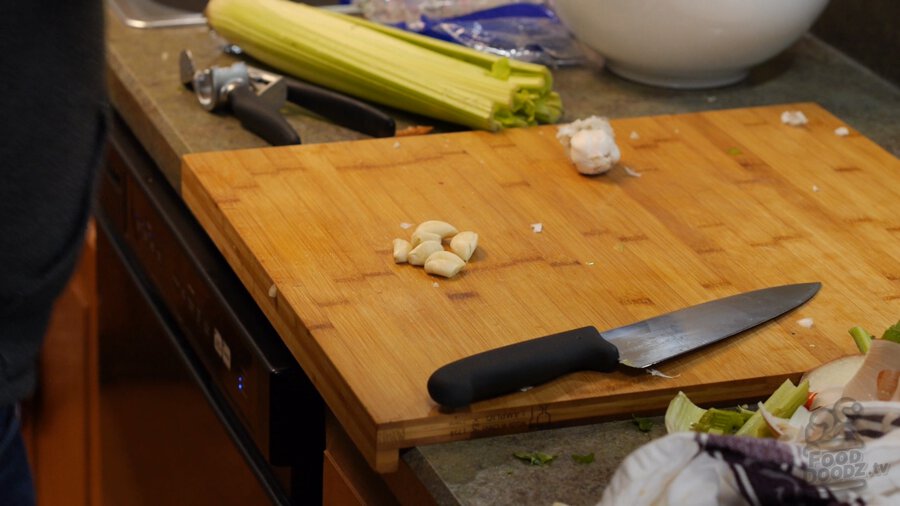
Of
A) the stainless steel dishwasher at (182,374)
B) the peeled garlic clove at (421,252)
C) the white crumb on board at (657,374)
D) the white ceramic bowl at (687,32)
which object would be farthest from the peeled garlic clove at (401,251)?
the white ceramic bowl at (687,32)

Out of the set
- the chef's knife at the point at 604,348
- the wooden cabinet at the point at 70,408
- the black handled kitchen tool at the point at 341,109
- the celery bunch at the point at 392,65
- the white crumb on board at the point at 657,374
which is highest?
the chef's knife at the point at 604,348

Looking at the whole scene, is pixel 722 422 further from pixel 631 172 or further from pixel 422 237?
pixel 631 172

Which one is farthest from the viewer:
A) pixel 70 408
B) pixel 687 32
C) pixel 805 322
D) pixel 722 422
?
pixel 70 408

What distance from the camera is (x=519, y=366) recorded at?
87 cm

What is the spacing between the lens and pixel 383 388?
2.91 ft

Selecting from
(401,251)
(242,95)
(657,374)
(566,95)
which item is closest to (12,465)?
(401,251)

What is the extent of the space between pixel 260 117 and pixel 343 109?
10 centimetres

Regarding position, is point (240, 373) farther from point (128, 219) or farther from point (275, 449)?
point (128, 219)

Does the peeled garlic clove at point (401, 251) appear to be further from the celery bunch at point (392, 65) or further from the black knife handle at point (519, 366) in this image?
the celery bunch at point (392, 65)

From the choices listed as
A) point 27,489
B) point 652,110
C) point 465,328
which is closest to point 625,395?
point 465,328

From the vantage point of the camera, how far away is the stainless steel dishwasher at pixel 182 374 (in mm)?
1103

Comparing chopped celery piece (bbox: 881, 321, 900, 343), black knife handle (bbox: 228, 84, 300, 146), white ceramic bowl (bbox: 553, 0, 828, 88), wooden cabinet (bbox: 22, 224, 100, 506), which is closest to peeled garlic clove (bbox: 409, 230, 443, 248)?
black knife handle (bbox: 228, 84, 300, 146)

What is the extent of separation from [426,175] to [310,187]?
0.41ft

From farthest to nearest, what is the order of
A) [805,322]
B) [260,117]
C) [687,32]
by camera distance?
[687,32], [260,117], [805,322]
